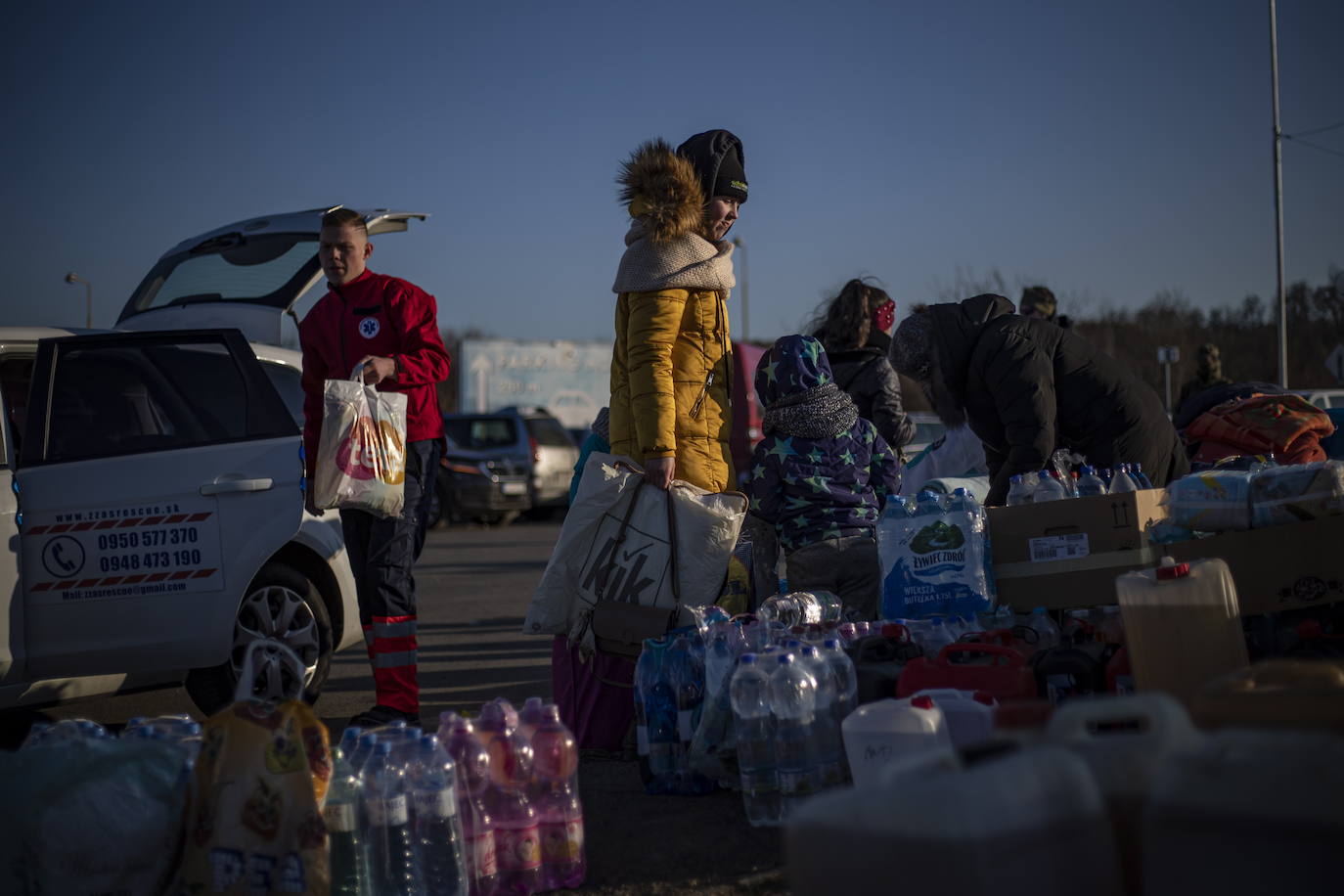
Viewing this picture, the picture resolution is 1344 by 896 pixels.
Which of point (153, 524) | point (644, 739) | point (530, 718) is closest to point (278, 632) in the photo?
point (153, 524)

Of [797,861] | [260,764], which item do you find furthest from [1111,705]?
[260,764]

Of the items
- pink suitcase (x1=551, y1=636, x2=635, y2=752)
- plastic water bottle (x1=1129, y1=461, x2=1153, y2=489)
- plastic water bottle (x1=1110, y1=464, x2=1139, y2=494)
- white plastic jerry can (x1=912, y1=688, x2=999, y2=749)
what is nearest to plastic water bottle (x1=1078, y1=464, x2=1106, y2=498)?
plastic water bottle (x1=1110, y1=464, x2=1139, y2=494)

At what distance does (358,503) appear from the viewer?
4.73 metres

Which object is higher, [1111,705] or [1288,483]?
[1288,483]

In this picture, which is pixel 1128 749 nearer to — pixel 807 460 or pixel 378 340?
pixel 807 460

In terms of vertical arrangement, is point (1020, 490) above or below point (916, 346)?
below

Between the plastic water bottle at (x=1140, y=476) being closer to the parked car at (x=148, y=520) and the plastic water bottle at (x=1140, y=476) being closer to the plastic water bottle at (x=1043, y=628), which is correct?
the plastic water bottle at (x=1043, y=628)

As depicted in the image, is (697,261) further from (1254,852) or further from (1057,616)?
(1254,852)

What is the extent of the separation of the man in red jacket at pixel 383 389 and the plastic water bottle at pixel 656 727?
3.67ft

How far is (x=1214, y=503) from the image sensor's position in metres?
4.05

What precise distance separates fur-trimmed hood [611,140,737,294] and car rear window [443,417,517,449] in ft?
50.9

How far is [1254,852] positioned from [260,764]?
2.24 m

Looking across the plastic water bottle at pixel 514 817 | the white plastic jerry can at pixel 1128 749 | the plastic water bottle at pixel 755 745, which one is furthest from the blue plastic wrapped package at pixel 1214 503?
the plastic water bottle at pixel 514 817

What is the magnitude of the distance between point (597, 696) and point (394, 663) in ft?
2.81
